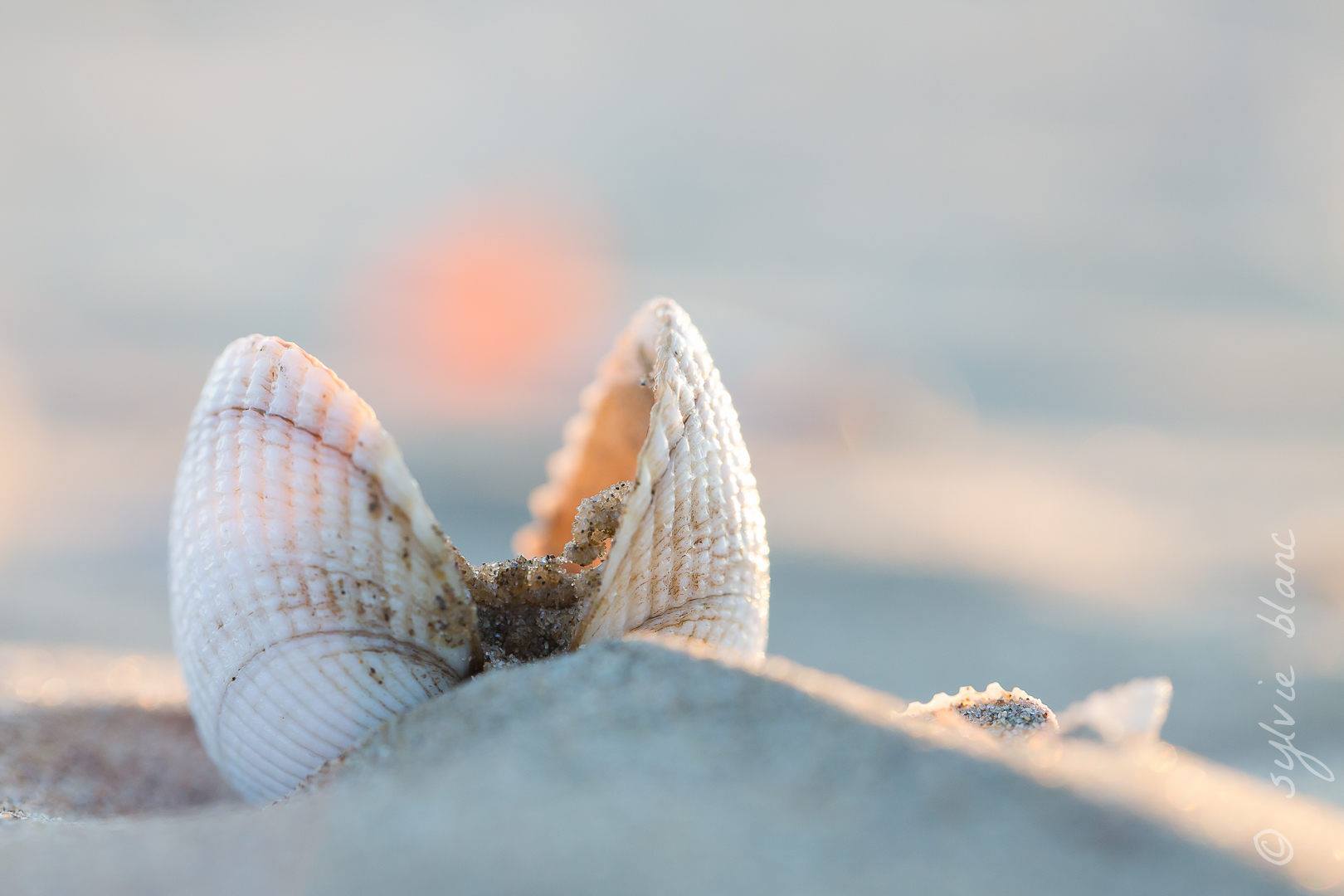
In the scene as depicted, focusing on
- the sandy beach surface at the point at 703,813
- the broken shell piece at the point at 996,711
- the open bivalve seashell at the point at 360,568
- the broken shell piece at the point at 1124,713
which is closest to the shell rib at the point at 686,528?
the open bivalve seashell at the point at 360,568

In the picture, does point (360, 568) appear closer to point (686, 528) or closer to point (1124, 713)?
point (686, 528)

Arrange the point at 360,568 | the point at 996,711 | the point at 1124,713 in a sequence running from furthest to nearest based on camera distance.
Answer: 1. the point at 996,711
2. the point at 360,568
3. the point at 1124,713

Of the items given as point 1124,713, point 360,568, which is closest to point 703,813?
point 1124,713

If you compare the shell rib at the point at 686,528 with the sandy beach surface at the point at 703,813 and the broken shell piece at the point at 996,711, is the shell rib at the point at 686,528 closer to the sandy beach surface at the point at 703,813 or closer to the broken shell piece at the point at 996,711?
the sandy beach surface at the point at 703,813

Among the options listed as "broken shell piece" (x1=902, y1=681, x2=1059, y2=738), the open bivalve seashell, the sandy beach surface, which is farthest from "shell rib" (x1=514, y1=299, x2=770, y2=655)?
"broken shell piece" (x1=902, y1=681, x2=1059, y2=738)

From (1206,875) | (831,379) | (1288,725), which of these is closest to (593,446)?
(1206,875)

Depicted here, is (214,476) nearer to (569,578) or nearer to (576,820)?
(569,578)
